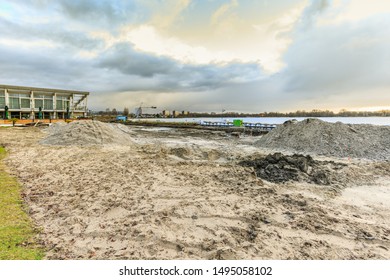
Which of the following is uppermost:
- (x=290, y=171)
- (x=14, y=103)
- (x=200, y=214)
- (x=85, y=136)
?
(x=14, y=103)

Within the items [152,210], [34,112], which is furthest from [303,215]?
[34,112]

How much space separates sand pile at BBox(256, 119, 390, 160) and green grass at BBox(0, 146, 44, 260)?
763 inches

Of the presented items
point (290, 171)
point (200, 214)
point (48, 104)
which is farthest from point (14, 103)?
point (200, 214)

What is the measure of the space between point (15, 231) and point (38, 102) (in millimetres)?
53939

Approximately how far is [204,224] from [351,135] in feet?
66.9

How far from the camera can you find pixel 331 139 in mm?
20312

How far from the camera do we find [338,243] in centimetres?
495

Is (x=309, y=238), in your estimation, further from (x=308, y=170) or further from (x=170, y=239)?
(x=308, y=170)

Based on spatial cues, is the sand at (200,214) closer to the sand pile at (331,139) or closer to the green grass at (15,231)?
the green grass at (15,231)

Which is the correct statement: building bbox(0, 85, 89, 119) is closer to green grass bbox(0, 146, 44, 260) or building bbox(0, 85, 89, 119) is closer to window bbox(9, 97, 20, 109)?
window bbox(9, 97, 20, 109)

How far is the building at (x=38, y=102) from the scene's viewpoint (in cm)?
4450

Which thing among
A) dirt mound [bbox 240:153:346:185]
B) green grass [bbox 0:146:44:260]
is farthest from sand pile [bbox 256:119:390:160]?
green grass [bbox 0:146:44:260]

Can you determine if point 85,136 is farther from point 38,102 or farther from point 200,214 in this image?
point 38,102

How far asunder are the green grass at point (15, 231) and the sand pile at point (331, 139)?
1938 centimetres
